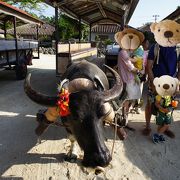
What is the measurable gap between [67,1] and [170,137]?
4.19 meters

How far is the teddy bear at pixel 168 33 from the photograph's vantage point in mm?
4434

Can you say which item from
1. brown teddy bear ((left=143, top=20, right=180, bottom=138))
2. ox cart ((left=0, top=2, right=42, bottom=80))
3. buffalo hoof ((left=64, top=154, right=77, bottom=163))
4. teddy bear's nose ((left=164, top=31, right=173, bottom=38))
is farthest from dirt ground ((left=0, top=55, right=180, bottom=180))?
ox cart ((left=0, top=2, right=42, bottom=80))

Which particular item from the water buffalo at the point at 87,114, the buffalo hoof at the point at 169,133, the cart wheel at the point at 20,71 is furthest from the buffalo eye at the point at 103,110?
the cart wheel at the point at 20,71

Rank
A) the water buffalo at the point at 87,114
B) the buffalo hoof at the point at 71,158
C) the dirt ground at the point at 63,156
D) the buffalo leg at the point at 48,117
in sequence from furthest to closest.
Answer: the buffalo hoof at the point at 71,158, the dirt ground at the point at 63,156, the buffalo leg at the point at 48,117, the water buffalo at the point at 87,114

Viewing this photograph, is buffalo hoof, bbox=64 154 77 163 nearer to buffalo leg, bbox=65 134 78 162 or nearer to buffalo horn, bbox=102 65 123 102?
buffalo leg, bbox=65 134 78 162

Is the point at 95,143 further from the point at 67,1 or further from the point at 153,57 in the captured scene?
the point at 67,1

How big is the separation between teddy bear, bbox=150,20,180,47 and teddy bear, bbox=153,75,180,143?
23.7 inches

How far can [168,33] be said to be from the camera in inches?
176

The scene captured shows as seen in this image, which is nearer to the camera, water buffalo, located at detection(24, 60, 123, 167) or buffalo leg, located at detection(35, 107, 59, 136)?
water buffalo, located at detection(24, 60, 123, 167)

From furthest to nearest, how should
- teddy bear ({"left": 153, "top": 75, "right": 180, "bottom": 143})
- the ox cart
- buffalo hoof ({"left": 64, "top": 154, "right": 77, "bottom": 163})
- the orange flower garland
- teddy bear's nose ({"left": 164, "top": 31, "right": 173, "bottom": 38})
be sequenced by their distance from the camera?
the ox cart, teddy bear's nose ({"left": 164, "top": 31, "right": 173, "bottom": 38}), teddy bear ({"left": 153, "top": 75, "right": 180, "bottom": 143}), buffalo hoof ({"left": 64, "top": 154, "right": 77, "bottom": 163}), the orange flower garland

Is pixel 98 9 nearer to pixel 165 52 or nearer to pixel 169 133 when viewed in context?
pixel 165 52

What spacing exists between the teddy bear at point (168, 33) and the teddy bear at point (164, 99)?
602 mm

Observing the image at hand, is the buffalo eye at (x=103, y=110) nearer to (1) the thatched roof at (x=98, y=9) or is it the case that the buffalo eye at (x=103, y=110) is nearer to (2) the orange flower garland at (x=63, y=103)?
(2) the orange flower garland at (x=63, y=103)

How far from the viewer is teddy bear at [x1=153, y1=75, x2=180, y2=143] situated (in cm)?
434
